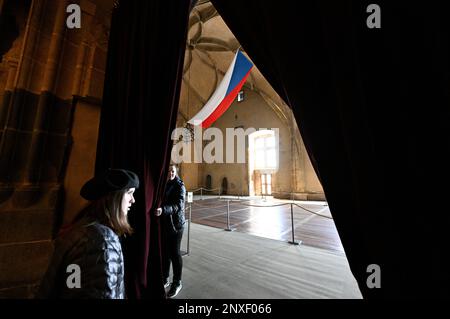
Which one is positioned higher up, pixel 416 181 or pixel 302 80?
pixel 302 80

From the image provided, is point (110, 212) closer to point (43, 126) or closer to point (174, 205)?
point (174, 205)

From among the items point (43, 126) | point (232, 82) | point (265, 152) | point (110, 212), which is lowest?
point (110, 212)

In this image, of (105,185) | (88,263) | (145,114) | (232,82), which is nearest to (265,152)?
(232,82)

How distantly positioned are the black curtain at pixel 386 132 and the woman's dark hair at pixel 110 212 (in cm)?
96

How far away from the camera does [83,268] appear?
2.20 feet

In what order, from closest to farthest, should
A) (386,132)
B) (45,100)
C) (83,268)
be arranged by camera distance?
1. (386,132)
2. (83,268)
3. (45,100)

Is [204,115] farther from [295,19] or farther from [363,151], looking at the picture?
[363,151]

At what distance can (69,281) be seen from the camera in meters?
0.68

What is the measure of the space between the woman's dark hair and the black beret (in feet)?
0.09

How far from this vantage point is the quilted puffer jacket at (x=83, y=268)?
0.68 meters

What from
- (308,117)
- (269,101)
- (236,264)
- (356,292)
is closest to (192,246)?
(236,264)

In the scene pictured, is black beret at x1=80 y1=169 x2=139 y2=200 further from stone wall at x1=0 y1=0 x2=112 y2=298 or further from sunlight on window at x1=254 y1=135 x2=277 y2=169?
sunlight on window at x1=254 y1=135 x2=277 y2=169

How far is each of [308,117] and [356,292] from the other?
7.01 feet

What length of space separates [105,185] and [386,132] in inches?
46.5
